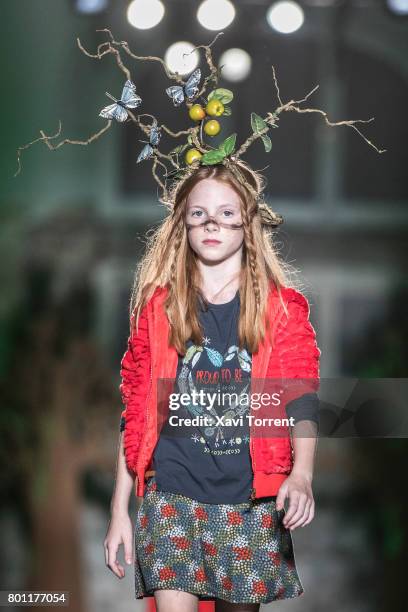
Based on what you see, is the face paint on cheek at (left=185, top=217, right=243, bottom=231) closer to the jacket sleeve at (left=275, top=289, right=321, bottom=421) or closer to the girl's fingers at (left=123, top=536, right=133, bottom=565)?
the jacket sleeve at (left=275, top=289, right=321, bottom=421)

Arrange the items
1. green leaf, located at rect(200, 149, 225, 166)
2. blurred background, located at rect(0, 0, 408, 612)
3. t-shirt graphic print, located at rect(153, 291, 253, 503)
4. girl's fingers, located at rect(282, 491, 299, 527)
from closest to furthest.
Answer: girl's fingers, located at rect(282, 491, 299, 527), t-shirt graphic print, located at rect(153, 291, 253, 503), green leaf, located at rect(200, 149, 225, 166), blurred background, located at rect(0, 0, 408, 612)

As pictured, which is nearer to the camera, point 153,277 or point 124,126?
point 153,277

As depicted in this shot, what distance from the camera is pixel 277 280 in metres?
2.15

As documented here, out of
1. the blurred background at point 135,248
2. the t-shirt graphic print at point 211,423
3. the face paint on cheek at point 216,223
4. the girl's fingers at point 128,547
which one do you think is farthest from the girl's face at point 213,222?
the blurred background at point 135,248

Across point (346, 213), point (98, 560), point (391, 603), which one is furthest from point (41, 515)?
point (346, 213)

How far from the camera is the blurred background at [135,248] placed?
366 centimetres

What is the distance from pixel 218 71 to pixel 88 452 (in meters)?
1.88

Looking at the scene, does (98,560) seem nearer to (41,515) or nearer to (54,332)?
(41,515)

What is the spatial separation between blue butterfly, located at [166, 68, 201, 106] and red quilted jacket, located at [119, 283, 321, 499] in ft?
1.37

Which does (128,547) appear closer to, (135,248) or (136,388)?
(136,388)

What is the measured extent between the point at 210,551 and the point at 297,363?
1.29 feet

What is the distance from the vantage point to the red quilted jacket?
2027 mm

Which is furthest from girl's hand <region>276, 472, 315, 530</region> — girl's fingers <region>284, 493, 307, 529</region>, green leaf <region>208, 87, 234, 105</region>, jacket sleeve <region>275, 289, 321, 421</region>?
green leaf <region>208, 87, 234, 105</region>

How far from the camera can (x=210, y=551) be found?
200cm
